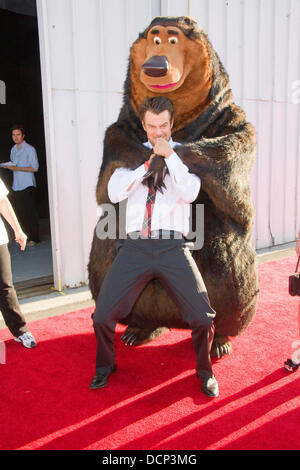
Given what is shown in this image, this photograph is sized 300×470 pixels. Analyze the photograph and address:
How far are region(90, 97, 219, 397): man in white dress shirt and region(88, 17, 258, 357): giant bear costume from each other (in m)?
0.12

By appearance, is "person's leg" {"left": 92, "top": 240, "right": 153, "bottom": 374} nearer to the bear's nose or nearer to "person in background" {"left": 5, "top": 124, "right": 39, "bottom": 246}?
the bear's nose

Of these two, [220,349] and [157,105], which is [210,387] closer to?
[220,349]

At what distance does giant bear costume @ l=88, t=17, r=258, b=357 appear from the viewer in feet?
6.60

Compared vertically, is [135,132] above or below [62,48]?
below

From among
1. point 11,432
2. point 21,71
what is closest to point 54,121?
point 11,432

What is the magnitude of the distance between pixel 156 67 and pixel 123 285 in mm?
954

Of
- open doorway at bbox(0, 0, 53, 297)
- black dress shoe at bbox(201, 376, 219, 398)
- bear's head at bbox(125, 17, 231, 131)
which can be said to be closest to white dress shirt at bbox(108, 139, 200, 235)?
bear's head at bbox(125, 17, 231, 131)

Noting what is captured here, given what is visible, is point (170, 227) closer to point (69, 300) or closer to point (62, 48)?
point (69, 300)

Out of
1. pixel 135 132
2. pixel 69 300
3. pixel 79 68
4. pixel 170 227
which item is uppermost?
pixel 79 68

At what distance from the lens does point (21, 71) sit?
722 cm

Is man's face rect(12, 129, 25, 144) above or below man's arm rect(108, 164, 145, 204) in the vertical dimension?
above

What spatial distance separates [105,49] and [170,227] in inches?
91.3

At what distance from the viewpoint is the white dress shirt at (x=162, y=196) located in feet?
6.18

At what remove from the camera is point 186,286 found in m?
1.94
